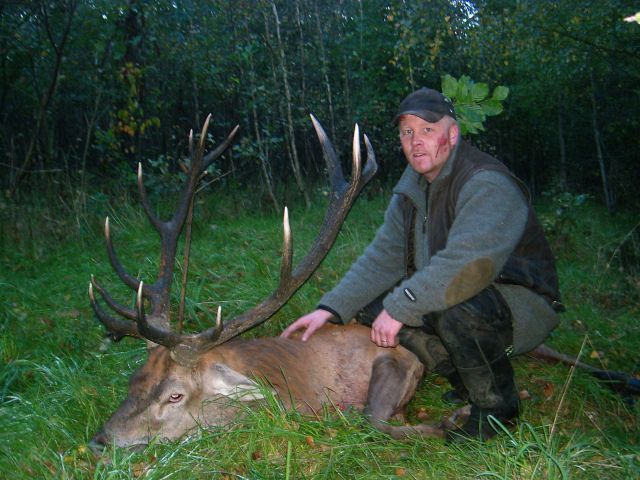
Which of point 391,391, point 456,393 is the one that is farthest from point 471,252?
point 456,393

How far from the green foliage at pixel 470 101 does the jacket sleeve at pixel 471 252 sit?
4.52 feet

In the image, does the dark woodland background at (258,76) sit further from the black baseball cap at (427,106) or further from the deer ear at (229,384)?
the deer ear at (229,384)

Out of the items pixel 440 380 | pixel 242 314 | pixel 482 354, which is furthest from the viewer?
pixel 440 380

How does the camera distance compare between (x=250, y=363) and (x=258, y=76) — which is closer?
(x=250, y=363)

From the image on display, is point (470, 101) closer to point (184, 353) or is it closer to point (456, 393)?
point (456, 393)

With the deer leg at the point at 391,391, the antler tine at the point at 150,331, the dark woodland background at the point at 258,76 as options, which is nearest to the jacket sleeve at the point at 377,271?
the deer leg at the point at 391,391

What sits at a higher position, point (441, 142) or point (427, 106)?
point (427, 106)

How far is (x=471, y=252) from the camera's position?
121 inches

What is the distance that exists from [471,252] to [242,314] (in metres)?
1.19

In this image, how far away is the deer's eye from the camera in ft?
10.2

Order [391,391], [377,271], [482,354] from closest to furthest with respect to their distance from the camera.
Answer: [482,354] → [391,391] → [377,271]

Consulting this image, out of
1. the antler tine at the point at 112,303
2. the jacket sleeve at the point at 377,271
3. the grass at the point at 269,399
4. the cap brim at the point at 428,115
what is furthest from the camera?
the jacket sleeve at the point at 377,271

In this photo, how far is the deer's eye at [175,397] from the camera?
3.11 m

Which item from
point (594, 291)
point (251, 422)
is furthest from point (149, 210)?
point (594, 291)
